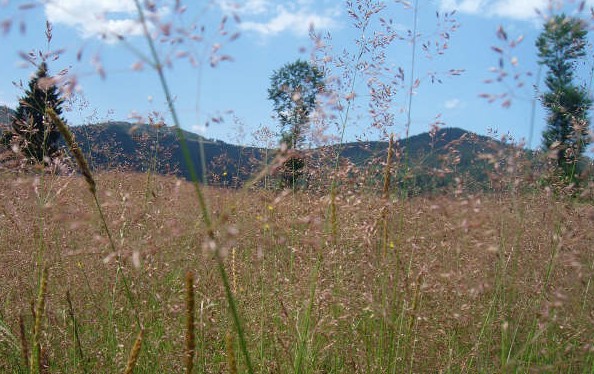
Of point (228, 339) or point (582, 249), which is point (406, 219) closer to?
point (582, 249)

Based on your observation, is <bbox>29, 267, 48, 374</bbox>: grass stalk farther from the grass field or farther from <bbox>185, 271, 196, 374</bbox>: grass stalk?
<bbox>185, 271, 196, 374</bbox>: grass stalk

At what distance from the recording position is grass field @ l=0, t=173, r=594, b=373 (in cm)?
232

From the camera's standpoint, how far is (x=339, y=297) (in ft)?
8.49

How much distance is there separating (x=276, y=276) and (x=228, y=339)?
1831 mm

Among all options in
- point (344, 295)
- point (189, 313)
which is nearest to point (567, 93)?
point (344, 295)

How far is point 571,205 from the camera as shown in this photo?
3229mm

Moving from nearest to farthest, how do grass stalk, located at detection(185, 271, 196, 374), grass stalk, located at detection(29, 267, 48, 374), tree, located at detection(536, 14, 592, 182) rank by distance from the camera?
grass stalk, located at detection(185, 271, 196, 374)
grass stalk, located at detection(29, 267, 48, 374)
tree, located at detection(536, 14, 592, 182)

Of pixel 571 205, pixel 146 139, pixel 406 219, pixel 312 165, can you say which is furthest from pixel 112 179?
pixel 571 205

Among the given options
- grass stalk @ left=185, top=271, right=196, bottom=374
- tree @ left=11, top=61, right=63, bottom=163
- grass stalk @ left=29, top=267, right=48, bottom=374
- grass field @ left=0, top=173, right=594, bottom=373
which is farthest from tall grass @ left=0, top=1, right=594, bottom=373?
grass stalk @ left=185, top=271, right=196, bottom=374

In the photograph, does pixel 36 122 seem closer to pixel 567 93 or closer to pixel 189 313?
pixel 189 313

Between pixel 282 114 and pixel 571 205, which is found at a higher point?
pixel 282 114

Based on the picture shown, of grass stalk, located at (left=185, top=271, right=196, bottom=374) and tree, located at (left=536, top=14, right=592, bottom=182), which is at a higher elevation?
tree, located at (left=536, top=14, right=592, bottom=182)

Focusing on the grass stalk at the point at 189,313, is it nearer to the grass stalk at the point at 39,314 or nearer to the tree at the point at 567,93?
the grass stalk at the point at 39,314

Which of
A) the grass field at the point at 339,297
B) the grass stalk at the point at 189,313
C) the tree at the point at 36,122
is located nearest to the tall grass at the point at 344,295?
the grass field at the point at 339,297
